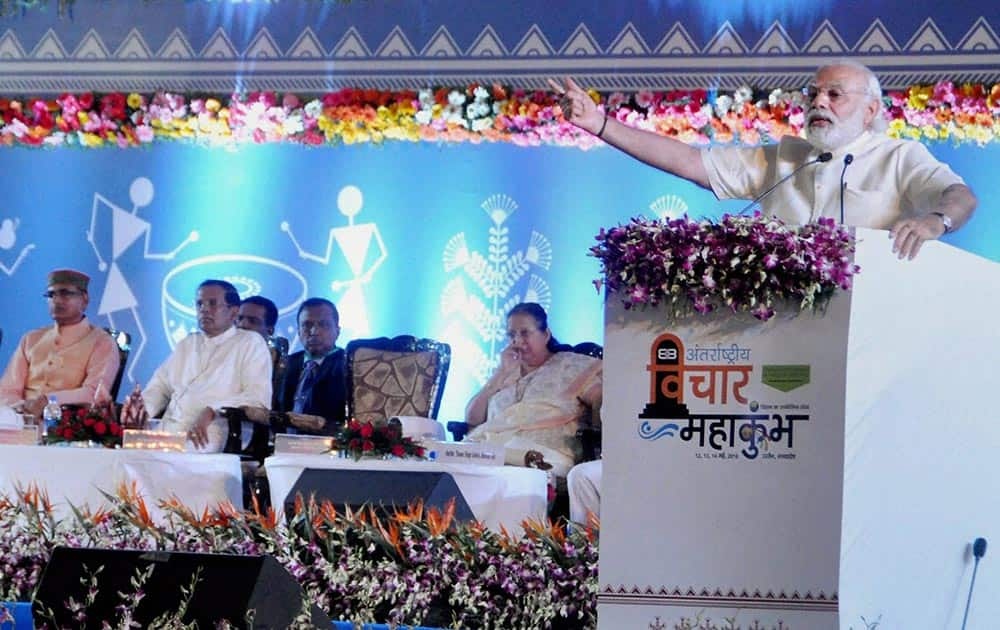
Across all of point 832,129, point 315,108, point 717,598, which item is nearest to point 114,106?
point 315,108

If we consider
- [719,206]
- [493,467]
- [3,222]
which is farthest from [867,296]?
[3,222]

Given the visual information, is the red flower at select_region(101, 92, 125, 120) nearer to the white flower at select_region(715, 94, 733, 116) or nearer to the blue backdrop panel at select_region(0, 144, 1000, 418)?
the blue backdrop panel at select_region(0, 144, 1000, 418)

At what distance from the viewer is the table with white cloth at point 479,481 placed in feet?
17.7

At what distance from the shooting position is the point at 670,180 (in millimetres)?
8727

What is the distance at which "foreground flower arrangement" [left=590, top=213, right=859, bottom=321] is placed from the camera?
136 inches

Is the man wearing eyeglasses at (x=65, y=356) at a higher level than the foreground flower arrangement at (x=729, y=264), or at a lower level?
lower

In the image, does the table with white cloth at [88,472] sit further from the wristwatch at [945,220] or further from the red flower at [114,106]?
the red flower at [114,106]

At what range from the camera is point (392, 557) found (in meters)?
4.54

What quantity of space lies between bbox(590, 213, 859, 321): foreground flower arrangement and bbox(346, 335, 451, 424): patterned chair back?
13.3 ft

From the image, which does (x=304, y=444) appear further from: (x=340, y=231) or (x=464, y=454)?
(x=340, y=231)

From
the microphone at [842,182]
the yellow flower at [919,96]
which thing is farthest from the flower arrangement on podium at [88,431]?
the yellow flower at [919,96]

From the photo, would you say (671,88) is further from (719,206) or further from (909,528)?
(909,528)

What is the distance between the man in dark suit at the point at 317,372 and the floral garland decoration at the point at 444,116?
152 cm

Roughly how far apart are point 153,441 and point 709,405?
3146 millimetres
